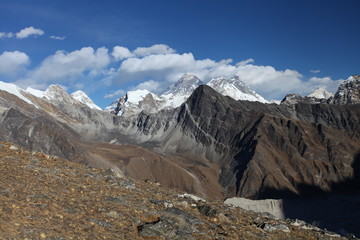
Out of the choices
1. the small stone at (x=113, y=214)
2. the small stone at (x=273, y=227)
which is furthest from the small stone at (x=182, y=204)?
the small stone at (x=113, y=214)

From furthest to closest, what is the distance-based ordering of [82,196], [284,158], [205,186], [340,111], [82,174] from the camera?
1. [340,111]
2. [284,158]
3. [205,186]
4. [82,174]
5. [82,196]

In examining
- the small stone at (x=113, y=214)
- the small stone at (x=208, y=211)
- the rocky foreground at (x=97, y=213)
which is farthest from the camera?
the small stone at (x=208, y=211)

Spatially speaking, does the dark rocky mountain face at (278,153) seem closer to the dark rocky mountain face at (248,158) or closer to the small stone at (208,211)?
the dark rocky mountain face at (248,158)

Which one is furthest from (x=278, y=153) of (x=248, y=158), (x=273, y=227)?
(x=273, y=227)

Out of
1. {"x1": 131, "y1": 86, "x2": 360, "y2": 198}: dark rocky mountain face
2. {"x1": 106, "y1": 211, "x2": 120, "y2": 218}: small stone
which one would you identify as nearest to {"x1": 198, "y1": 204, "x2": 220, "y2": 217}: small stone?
{"x1": 106, "y1": 211, "x2": 120, "y2": 218}: small stone

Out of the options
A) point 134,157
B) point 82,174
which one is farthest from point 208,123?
point 82,174

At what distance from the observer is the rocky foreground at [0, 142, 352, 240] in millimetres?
10984

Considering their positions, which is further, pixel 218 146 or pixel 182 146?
pixel 182 146

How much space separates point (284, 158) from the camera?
147m

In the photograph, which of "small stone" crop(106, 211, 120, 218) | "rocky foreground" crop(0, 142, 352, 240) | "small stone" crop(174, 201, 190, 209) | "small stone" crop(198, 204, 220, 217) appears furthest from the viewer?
"small stone" crop(174, 201, 190, 209)

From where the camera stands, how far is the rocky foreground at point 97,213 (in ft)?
36.0

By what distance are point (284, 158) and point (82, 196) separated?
462 feet

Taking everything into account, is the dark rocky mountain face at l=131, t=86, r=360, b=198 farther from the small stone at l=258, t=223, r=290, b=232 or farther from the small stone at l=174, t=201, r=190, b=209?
the small stone at l=174, t=201, r=190, b=209

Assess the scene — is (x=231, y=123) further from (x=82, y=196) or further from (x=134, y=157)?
(x=82, y=196)
